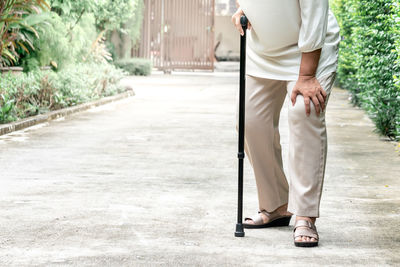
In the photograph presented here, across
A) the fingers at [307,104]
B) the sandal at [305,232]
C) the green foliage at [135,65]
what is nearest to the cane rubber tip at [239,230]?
the sandal at [305,232]

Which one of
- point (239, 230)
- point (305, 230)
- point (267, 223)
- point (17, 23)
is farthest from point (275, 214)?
point (17, 23)

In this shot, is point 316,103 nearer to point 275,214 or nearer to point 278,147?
point 278,147

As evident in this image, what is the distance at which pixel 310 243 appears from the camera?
13.9 feet

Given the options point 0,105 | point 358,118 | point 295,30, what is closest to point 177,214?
point 295,30

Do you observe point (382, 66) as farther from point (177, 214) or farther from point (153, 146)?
point (177, 214)

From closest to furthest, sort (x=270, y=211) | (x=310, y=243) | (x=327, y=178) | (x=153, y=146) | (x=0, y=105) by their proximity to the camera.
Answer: (x=310, y=243) < (x=270, y=211) < (x=327, y=178) < (x=153, y=146) < (x=0, y=105)

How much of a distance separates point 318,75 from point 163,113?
8129 millimetres

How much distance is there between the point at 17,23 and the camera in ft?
36.7

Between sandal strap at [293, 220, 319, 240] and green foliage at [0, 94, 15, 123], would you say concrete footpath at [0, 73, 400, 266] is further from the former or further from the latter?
green foliage at [0, 94, 15, 123]

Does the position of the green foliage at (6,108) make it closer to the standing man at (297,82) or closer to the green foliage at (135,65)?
the standing man at (297,82)

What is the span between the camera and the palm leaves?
1041 cm

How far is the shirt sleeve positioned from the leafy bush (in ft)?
20.0

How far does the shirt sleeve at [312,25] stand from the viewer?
4148 millimetres

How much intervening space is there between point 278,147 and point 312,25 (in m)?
0.80
